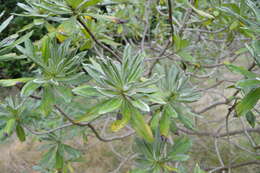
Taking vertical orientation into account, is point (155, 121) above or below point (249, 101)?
below

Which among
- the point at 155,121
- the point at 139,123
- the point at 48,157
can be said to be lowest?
the point at 48,157

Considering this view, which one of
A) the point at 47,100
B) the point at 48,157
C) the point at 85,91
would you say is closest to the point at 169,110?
the point at 85,91

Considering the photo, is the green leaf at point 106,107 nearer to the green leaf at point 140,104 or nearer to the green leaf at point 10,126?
the green leaf at point 140,104

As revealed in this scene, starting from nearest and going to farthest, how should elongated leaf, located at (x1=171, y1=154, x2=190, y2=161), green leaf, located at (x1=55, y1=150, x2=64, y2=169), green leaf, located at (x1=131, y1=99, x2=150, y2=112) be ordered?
green leaf, located at (x1=131, y1=99, x2=150, y2=112)
elongated leaf, located at (x1=171, y1=154, x2=190, y2=161)
green leaf, located at (x1=55, y1=150, x2=64, y2=169)

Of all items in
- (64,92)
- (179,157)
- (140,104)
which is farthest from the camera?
(179,157)

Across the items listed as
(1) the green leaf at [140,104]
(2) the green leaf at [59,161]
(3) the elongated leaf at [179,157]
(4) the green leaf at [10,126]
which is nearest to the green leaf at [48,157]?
(2) the green leaf at [59,161]

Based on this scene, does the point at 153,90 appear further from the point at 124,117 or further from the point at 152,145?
the point at 152,145

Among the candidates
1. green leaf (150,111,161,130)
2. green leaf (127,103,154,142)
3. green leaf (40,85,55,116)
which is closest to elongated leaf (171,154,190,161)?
green leaf (150,111,161,130)

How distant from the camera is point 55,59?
78cm

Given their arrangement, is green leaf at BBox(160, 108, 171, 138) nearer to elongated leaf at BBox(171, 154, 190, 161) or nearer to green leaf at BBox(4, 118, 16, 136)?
elongated leaf at BBox(171, 154, 190, 161)

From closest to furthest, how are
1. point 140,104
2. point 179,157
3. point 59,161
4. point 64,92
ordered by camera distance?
1. point 140,104
2. point 64,92
3. point 179,157
4. point 59,161

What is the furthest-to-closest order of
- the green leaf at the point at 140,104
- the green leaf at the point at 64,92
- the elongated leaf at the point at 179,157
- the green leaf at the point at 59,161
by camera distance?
1. the green leaf at the point at 59,161
2. the elongated leaf at the point at 179,157
3. the green leaf at the point at 64,92
4. the green leaf at the point at 140,104

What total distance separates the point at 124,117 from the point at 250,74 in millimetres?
379

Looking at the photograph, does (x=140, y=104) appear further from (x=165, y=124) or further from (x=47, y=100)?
(x=47, y=100)
